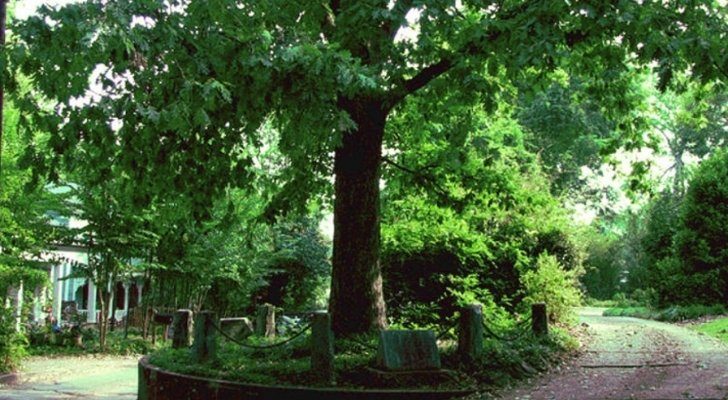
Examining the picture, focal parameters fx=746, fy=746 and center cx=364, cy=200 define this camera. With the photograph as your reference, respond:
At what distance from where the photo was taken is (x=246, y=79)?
8523mm

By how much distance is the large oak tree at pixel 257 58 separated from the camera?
759 centimetres

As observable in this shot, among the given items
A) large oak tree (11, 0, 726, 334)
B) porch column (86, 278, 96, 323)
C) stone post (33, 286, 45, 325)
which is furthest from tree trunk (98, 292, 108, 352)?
large oak tree (11, 0, 726, 334)

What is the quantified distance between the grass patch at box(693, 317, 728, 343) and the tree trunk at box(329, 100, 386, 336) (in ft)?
31.1

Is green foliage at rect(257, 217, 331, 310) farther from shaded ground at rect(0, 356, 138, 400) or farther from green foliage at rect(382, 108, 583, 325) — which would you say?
green foliage at rect(382, 108, 583, 325)

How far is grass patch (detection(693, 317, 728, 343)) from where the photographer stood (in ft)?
58.5

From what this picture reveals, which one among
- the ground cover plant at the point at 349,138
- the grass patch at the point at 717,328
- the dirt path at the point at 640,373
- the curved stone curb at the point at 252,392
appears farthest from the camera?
the grass patch at the point at 717,328

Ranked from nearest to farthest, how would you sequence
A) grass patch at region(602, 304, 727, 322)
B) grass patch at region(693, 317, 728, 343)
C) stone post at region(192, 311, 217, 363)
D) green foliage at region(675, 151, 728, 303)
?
stone post at region(192, 311, 217, 363) → grass patch at region(693, 317, 728, 343) → grass patch at region(602, 304, 727, 322) → green foliage at region(675, 151, 728, 303)

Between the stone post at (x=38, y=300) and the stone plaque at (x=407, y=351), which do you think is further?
the stone post at (x=38, y=300)

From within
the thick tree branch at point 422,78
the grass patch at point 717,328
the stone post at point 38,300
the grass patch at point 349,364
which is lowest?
the grass patch at point 349,364

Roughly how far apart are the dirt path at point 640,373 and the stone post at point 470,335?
0.80 m

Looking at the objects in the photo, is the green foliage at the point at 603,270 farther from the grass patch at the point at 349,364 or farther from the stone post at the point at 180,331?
the stone post at the point at 180,331

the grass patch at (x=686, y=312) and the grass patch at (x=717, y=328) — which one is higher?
the grass patch at (x=686, y=312)

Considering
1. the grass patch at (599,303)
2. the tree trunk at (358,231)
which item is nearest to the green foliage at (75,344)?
the tree trunk at (358,231)

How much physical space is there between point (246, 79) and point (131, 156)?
2.33 m
